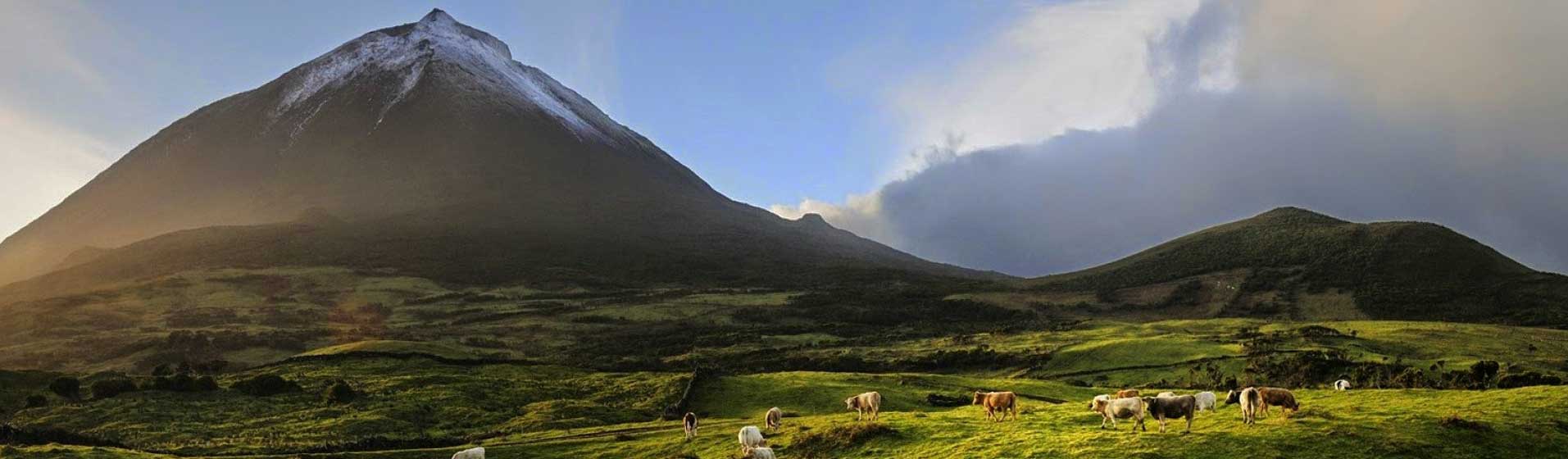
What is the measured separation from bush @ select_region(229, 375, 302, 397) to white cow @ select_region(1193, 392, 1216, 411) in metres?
64.0

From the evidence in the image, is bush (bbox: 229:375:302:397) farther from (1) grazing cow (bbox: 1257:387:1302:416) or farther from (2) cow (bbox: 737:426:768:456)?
(1) grazing cow (bbox: 1257:387:1302:416)

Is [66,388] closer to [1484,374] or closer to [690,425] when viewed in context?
[690,425]

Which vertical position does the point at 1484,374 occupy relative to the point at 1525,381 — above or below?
below

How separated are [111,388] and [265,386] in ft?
34.7

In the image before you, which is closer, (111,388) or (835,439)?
(835,439)

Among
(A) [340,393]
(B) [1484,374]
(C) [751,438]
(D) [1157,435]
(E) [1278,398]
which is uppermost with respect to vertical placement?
(E) [1278,398]

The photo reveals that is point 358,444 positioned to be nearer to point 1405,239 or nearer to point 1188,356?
point 1188,356

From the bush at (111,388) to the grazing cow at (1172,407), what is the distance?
71360mm

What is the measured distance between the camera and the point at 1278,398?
32000mm

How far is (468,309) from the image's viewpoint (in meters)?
171

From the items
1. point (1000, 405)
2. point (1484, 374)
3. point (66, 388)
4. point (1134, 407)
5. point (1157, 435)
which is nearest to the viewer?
point (1157, 435)

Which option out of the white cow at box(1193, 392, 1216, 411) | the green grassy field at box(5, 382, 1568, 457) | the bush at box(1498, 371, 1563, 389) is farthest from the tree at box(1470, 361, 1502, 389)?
the white cow at box(1193, 392, 1216, 411)

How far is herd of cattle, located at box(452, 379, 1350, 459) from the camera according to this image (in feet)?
103

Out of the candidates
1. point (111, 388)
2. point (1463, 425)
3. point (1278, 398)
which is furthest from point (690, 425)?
point (111, 388)
